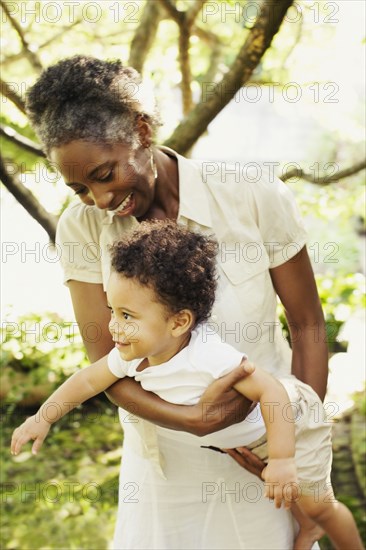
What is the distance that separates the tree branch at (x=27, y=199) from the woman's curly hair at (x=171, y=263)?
1.78 m

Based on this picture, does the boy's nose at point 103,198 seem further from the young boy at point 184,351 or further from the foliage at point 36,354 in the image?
the foliage at point 36,354

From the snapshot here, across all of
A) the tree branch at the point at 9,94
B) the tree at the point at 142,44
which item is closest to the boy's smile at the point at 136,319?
the tree at the point at 142,44

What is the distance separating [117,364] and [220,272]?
1.24ft

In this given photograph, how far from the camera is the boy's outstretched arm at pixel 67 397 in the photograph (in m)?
2.10

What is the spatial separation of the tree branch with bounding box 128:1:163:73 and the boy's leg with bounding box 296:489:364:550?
9.97 feet

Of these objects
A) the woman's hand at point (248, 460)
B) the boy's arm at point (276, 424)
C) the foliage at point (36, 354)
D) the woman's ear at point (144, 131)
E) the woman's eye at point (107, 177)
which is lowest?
the foliage at point (36, 354)

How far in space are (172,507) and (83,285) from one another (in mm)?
682

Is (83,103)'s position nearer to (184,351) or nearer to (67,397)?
(184,351)

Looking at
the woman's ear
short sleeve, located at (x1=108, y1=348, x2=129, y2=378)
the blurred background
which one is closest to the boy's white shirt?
short sleeve, located at (x1=108, y1=348, x2=129, y2=378)

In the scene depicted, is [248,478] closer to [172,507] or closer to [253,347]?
[172,507]

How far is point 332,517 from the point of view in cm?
225

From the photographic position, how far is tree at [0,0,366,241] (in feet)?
12.0

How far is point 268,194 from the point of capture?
6.83ft

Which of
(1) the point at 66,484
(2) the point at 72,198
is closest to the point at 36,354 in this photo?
(1) the point at 66,484
